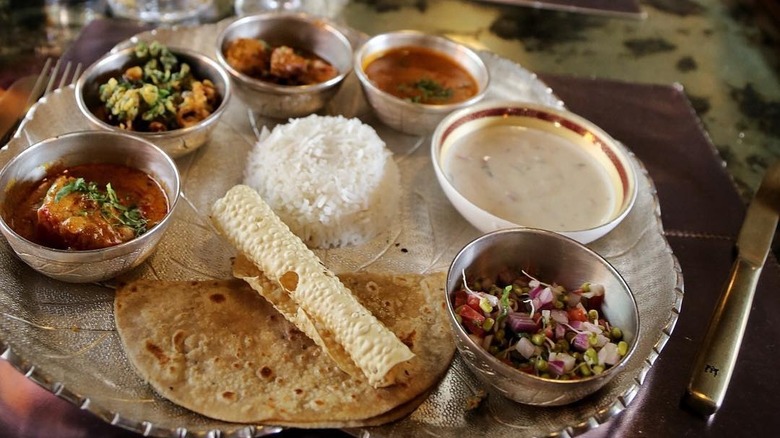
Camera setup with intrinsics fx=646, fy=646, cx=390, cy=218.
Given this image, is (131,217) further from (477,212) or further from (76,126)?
(477,212)

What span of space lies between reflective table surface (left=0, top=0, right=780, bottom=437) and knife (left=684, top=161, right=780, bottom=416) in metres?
0.10

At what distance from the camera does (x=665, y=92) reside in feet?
13.2

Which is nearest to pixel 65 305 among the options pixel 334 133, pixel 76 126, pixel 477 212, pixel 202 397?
pixel 202 397

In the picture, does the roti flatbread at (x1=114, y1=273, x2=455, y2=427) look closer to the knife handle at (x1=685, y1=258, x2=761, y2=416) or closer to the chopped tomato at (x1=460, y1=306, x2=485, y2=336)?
the chopped tomato at (x1=460, y1=306, x2=485, y2=336)

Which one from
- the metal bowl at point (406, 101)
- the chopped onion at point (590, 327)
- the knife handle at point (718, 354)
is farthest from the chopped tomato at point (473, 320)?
the metal bowl at point (406, 101)

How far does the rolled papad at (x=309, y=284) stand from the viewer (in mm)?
2102

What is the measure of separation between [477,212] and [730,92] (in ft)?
8.91

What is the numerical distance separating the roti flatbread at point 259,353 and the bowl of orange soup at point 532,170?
1.95 ft

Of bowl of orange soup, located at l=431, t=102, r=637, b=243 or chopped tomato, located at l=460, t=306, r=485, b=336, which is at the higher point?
chopped tomato, located at l=460, t=306, r=485, b=336

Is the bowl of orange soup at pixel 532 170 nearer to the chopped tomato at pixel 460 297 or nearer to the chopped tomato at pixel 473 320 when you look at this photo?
the chopped tomato at pixel 460 297

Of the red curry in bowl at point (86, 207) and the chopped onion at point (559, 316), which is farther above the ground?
the red curry in bowl at point (86, 207)

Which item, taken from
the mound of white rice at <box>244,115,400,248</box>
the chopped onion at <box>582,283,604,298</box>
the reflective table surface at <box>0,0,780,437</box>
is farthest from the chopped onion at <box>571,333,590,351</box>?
the mound of white rice at <box>244,115,400,248</box>

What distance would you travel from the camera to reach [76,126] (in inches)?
116

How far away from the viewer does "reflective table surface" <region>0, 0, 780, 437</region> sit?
2.35 m
